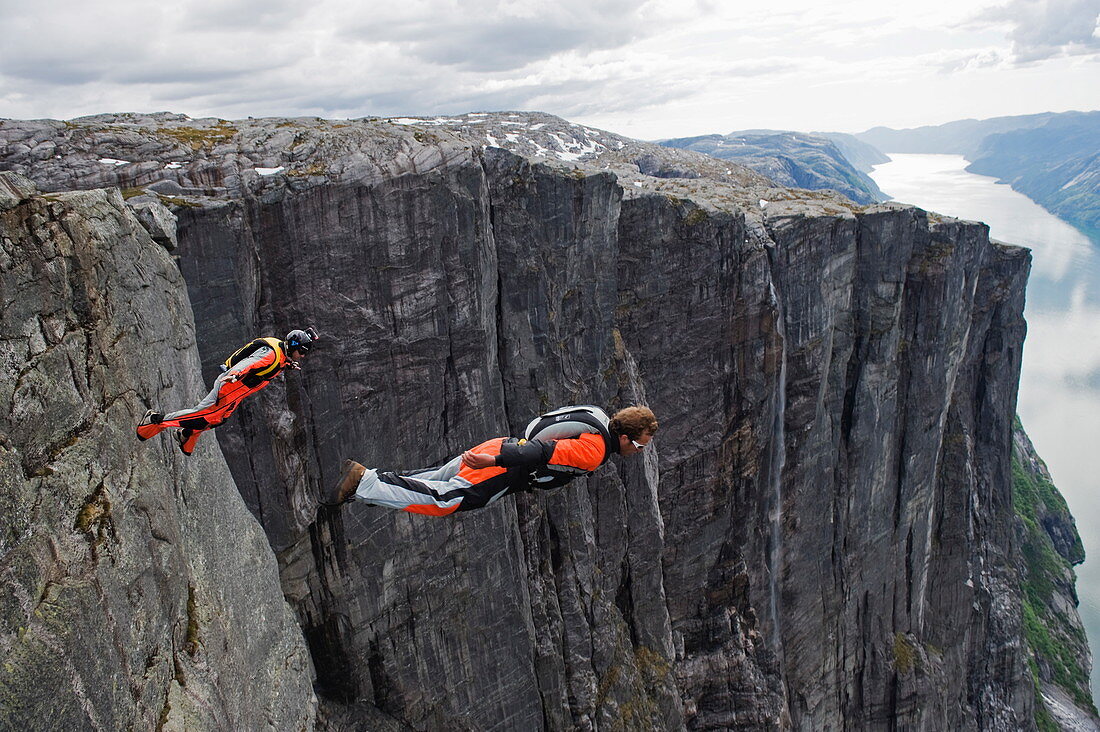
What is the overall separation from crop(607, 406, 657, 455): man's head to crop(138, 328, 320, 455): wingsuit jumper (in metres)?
6.05

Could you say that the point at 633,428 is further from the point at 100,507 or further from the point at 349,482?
the point at 100,507

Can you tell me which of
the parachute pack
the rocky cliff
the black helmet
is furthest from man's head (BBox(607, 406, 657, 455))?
the rocky cliff

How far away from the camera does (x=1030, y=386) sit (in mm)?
149375

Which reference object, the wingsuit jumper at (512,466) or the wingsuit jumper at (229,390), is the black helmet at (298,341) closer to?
the wingsuit jumper at (229,390)

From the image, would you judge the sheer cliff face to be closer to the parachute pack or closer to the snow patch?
the parachute pack

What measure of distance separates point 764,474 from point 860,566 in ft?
37.4

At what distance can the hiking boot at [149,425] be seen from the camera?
9.58 meters

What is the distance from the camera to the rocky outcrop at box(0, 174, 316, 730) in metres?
7.42

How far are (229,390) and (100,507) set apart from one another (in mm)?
3332

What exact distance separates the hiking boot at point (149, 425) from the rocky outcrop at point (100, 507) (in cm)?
14

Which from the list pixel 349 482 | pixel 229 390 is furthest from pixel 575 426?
pixel 229 390

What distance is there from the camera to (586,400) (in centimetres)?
2678

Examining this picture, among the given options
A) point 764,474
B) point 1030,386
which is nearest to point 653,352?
point 764,474

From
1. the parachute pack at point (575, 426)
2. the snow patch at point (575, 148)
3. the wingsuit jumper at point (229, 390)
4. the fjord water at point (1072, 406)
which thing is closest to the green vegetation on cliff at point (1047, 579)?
the fjord water at point (1072, 406)
